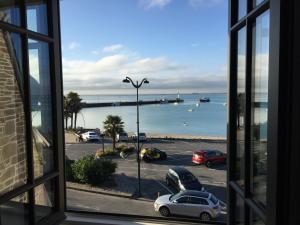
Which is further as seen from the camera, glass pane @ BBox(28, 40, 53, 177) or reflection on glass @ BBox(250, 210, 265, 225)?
glass pane @ BBox(28, 40, 53, 177)

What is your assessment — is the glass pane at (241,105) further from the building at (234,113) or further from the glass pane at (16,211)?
the glass pane at (16,211)

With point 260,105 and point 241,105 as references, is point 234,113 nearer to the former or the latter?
point 241,105

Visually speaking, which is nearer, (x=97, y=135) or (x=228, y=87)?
(x=228, y=87)

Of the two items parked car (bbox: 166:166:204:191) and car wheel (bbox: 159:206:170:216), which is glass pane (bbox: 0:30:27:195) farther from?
parked car (bbox: 166:166:204:191)

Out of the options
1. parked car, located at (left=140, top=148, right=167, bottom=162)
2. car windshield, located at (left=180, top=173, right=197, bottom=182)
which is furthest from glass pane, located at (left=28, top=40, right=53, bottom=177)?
parked car, located at (left=140, top=148, right=167, bottom=162)

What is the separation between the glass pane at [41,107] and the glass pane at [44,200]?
104 mm

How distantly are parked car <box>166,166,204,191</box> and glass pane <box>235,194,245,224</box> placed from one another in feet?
40.7

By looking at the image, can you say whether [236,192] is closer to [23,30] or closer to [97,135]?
[23,30]

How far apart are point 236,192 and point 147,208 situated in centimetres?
1095

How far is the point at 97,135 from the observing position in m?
31.1

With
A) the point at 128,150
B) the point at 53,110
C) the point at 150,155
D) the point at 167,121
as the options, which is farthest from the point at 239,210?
the point at 167,121

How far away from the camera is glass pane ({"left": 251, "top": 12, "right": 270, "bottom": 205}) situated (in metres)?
1.58

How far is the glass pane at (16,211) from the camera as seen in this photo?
1950mm

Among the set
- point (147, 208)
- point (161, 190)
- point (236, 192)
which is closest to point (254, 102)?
point (236, 192)
